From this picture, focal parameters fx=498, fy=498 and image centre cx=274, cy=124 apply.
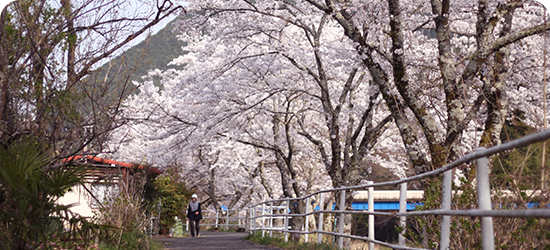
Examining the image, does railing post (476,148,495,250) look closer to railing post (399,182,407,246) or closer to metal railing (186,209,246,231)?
railing post (399,182,407,246)

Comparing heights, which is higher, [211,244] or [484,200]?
[484,200]

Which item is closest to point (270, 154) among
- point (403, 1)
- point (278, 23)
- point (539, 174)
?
point (278, 23)

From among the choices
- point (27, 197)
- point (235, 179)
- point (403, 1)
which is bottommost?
point (27, 197)

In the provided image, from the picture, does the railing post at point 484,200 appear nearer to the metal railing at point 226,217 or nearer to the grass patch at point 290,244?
the grass patch at point 290,244

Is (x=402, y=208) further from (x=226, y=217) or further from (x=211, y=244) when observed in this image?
(x=226, y=217)

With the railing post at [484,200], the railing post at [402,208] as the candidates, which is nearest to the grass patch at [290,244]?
the railing post at [402,208]

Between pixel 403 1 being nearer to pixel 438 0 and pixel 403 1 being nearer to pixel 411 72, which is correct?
pixel 411 72

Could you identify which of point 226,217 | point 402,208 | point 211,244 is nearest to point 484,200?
point 402,208

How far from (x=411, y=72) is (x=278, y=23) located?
14.5ft

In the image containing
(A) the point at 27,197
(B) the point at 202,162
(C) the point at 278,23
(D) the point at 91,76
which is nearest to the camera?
(A) the point at 27,197

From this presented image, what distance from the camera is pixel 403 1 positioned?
13.2 meters

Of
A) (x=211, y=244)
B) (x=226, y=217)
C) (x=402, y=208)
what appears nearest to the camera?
(x=402, y=208)

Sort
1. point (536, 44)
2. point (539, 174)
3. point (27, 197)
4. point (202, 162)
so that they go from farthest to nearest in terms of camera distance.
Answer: point (202, 162) → point (536, 44) → point (27, 197) → point (539, 174)

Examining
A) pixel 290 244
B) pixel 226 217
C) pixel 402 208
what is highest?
pixel 402 208
